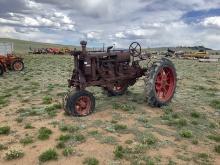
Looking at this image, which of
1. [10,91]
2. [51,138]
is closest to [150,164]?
[51,138]

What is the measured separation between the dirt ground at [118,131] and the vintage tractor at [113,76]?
47cm

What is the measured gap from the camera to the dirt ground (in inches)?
384

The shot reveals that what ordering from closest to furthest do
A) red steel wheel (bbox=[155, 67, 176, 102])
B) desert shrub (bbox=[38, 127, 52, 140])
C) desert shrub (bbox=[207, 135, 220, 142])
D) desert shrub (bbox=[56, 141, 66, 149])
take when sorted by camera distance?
1. desert shrub (bbox=[56, 141, 66, 149])
2. desert shrub (bbox=[38, 127, 52, 140])
3. desert shrub (bbox=[207, 135, 220, 142])
4. red steel wheel (bbox=[155, 67, 176, 102])

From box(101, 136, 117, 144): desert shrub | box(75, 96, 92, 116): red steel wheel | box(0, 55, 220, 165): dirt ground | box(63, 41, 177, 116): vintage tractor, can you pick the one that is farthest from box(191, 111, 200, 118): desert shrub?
box(101, 136, 117, 144): desert shrub

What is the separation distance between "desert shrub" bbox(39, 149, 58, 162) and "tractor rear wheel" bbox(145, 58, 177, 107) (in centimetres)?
603

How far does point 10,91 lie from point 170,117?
10459 mm

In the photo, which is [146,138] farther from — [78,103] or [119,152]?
[78,103]

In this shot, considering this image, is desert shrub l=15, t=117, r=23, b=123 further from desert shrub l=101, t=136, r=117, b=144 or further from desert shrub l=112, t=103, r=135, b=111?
desert shrub l=112, t=103, r=135, b=111

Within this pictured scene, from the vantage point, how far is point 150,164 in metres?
9.17

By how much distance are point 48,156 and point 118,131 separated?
298 centimetres

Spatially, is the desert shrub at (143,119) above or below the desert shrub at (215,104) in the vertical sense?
below

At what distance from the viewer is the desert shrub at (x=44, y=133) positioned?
10.9 metres

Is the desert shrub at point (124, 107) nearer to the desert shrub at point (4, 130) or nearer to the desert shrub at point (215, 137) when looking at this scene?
the desert shrub at point (215, 137)

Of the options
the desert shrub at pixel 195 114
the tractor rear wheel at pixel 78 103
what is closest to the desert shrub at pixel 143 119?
the tractor rear wheel at pixel 78 103
